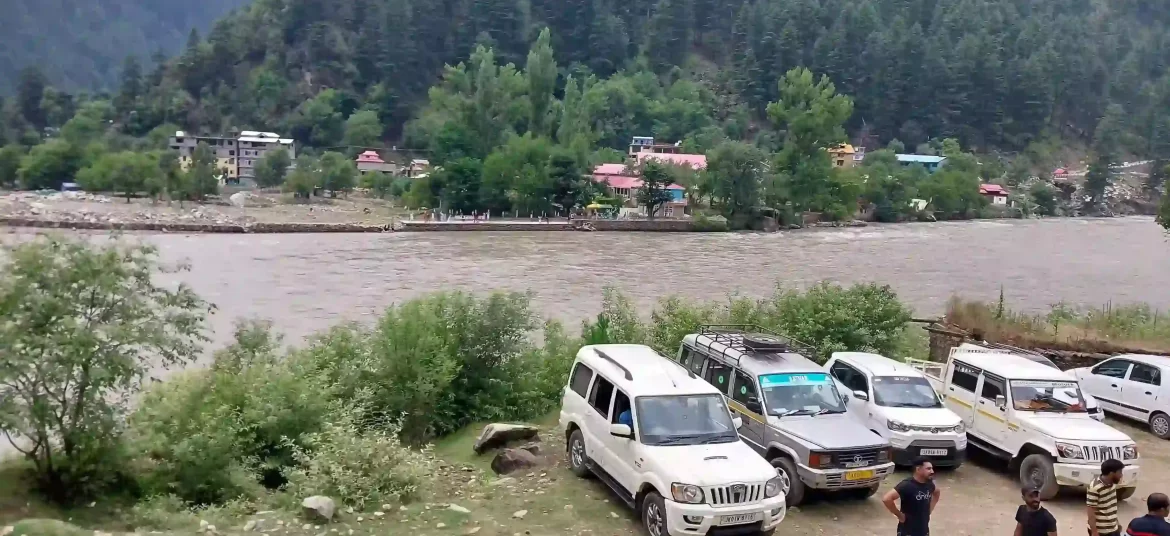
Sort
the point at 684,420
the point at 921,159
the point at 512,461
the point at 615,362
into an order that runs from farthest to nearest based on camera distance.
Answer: the point at 921,159
the point at 512,461
the point at 615,362
the point at 684,420

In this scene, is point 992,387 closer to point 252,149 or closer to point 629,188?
point 629,188

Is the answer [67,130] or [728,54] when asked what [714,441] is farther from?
[728,54]

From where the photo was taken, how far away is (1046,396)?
1037cm

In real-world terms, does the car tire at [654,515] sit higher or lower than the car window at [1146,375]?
lower

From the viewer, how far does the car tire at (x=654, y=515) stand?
24.8 ft

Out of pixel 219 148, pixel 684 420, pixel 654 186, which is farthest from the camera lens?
pixel 219 148

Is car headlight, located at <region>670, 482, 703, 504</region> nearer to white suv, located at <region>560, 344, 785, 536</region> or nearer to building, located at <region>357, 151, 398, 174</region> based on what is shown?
white suv, located at <region>560, 344, 785, 536</region>

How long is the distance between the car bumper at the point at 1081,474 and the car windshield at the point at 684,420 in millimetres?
3863

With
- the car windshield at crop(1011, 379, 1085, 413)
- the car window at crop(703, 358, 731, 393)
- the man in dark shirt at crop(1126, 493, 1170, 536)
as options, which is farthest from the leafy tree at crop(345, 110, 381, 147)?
the man in dark shirt at crop(1126, 493, 1170, 536)

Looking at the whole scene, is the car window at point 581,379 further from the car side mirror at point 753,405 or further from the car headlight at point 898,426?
the car headlight at point 898,426

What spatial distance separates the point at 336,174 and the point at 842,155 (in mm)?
45434

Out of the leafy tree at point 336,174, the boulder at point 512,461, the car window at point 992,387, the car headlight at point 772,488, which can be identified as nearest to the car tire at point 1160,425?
the car window at point 992,387

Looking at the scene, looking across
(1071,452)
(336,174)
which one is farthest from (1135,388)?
(336,174)

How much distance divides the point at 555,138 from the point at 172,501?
68699 millimetres
